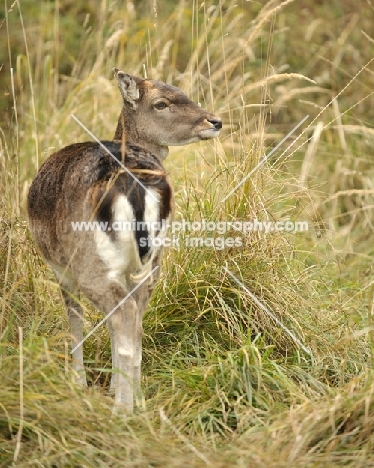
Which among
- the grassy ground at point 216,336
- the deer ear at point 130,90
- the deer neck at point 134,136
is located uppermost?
the deer ear at point 130,90

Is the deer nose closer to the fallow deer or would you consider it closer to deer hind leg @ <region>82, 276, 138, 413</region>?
the fallow deer

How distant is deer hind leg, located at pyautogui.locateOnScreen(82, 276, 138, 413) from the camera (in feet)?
12.7

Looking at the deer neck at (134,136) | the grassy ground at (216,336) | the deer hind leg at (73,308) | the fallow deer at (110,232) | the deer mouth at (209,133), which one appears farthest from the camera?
the deer neck at (134,136)

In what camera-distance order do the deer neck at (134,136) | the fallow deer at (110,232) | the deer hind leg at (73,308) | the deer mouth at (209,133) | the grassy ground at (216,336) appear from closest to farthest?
the grassy ground at (216,336) → the fallow deer at (110,232) → the deer hind leg at (73,308) → the deer mouth at (209,133) → the deer neck at (134,136)

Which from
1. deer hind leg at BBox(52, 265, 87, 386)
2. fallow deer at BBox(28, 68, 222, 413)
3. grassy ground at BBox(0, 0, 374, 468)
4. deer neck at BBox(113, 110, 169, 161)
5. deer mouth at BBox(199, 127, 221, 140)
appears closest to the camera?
grassy ground at BBox(0, 0, 374, 468)

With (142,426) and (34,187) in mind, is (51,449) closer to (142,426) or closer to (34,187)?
(142,426)

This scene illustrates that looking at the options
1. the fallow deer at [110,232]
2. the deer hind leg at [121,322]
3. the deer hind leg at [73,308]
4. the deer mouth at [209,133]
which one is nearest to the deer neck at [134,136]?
the deer mouth at [209,133]

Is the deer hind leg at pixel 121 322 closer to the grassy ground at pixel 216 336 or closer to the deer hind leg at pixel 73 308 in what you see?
the grassy ground at pixel 216 336

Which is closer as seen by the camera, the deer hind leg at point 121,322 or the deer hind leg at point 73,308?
the deer hind leg at point 121,322

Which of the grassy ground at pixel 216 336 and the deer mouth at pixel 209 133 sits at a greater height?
the deer mouth at pixel 209 133

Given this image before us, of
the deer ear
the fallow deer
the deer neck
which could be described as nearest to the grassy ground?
the fallow deer

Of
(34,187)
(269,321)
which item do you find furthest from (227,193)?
(34,187)

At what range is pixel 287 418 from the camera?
3.67m

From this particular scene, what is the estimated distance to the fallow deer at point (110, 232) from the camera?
3.81 meters
